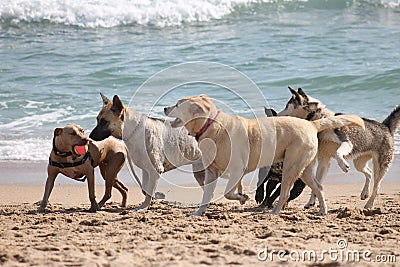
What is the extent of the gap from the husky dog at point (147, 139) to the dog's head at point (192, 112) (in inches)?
41.9

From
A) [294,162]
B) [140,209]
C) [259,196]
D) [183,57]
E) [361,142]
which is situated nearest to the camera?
[294,162]

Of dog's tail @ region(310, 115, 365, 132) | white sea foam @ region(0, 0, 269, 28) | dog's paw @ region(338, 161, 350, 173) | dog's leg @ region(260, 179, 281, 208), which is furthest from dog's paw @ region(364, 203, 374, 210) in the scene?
white sea foam @ region(0, 0, 269, 28)

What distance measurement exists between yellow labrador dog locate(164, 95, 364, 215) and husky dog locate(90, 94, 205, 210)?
919mm

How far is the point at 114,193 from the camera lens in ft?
31.6

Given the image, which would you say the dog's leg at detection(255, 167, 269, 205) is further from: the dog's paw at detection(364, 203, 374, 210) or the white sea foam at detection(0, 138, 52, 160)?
the white sea foam at detection(0, 138, 52, 160)

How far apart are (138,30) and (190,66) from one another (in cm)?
528

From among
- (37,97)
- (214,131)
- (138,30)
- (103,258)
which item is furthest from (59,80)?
(103,258)

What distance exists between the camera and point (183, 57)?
63.7 feet

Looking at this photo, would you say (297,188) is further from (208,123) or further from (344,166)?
(208,123)

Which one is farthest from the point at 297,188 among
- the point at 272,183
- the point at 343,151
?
the point at 343,151

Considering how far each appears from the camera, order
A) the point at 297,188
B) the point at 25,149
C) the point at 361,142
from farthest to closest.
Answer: the point at 25,149 → the point at 297,188 → the point at 361,142

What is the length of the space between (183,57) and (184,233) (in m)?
13.3

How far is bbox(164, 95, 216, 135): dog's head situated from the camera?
22.9 ft

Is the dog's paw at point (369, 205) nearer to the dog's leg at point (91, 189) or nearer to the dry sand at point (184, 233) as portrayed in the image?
the dry sand at point (184, 233)
